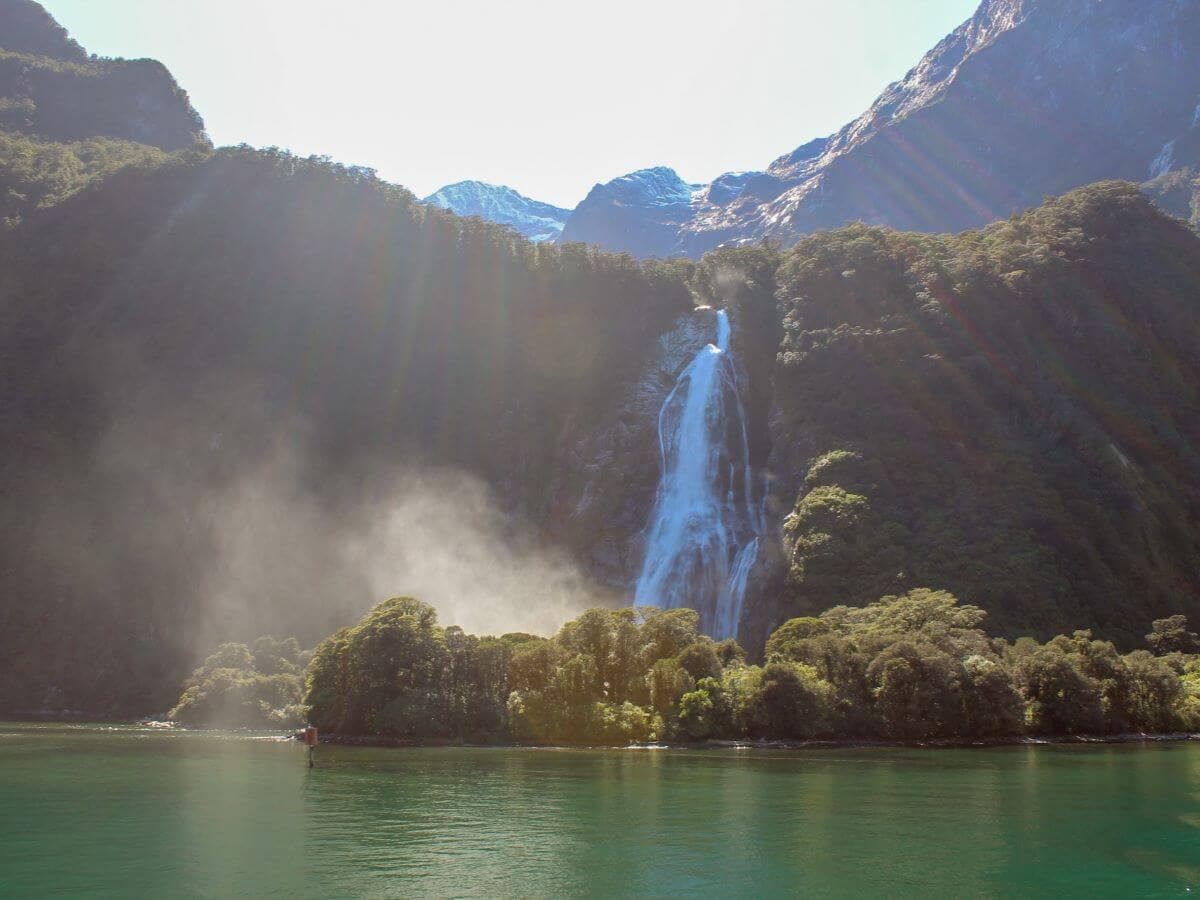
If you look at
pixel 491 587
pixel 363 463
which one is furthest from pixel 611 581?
pixel 363 463

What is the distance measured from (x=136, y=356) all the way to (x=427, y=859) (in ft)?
336

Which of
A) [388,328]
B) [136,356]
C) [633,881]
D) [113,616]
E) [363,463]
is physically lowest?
[633,881]

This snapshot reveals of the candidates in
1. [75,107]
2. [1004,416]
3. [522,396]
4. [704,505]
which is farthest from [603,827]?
[75,107]

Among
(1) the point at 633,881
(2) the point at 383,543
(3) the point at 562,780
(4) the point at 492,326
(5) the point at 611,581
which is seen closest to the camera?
(1) the point at 633,881

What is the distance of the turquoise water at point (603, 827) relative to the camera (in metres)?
23.2

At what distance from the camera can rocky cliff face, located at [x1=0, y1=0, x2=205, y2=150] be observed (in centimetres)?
16950

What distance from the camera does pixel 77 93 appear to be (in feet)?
574

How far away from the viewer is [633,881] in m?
23.4

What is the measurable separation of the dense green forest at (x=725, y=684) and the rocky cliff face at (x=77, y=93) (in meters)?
150

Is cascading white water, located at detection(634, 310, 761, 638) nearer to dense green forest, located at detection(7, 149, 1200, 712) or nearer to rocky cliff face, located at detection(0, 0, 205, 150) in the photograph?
dense green forest, located at detection(7, 149, 1200, 712)

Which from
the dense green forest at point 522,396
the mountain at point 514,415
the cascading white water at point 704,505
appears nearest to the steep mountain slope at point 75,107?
the mountain at point 514,415

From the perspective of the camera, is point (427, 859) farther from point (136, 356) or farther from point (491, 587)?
point (136, 356)

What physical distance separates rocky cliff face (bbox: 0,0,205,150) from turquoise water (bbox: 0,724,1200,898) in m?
159

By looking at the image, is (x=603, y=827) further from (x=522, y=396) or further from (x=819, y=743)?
(x=522, y=396)
